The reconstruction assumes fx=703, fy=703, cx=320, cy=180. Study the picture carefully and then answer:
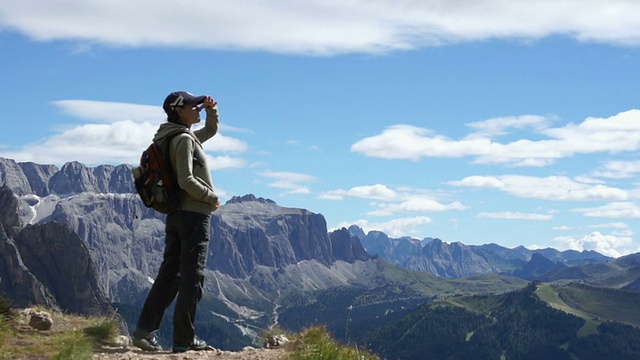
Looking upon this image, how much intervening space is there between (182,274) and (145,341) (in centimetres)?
137

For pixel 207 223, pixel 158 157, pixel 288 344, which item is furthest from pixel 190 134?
pixel 288 344

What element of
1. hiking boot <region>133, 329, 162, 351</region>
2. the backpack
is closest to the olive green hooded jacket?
the backpack

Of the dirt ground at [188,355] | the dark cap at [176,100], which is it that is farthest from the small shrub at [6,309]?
the dark cap at [176,100]

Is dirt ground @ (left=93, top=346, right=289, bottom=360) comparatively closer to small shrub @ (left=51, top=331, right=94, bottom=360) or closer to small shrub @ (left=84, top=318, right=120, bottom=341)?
small shrub @ (left=51, top=331, right=94, bottom=360)

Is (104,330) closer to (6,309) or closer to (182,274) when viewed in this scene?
(6,309)

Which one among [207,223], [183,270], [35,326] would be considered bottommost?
[35,326]

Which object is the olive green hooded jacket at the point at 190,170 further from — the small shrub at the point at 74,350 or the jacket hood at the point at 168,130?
the small shrub at the point at 74,350

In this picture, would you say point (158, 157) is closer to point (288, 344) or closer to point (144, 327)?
point (144, 327)

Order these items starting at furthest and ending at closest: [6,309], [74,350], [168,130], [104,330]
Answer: [6,309], [104,330], [168,130], [74,350]

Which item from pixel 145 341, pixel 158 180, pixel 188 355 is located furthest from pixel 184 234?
pixel 145 341

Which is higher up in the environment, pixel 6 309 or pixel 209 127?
pixel 209 127

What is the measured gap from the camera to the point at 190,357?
1025 centimetres

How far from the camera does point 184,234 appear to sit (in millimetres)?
10625

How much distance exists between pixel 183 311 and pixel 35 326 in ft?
13.4
